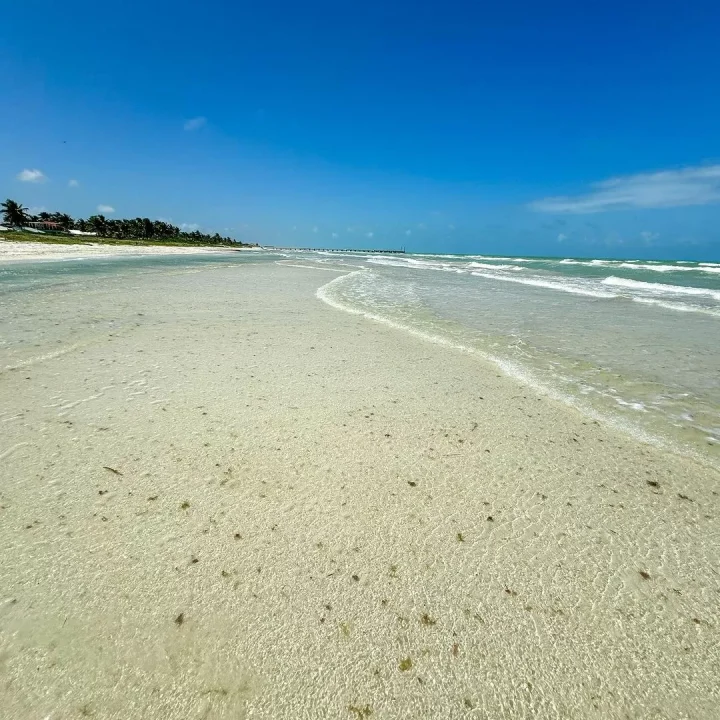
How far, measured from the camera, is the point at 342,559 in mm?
2375

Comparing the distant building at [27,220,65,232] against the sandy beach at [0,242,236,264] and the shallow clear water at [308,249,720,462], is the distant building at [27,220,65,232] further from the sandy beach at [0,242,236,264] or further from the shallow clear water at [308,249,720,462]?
the shallow clear water at [308,249,720,462]

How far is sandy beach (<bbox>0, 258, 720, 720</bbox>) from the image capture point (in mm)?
1724

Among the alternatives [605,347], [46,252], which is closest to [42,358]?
[605,347]

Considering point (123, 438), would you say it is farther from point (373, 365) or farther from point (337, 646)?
point (373, 365)

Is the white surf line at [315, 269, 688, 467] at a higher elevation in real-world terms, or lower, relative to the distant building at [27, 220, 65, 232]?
lower

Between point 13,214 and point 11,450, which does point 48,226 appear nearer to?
point 13,214

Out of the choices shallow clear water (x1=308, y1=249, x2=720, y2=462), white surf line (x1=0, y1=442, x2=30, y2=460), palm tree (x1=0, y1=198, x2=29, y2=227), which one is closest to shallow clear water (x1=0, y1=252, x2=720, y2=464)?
shallow clear water (x1=308, y1=249, x2=720, y2=462)

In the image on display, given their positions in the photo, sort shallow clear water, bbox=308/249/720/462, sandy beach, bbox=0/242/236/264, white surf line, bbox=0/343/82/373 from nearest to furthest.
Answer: shallow clear water, bbox=308/249/720/462
white surf line, bbox=0/343/82/373
sandy beach, bbox=0/242/236/264

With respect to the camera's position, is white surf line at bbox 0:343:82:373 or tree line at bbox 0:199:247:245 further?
tree line at bbox 0:199:247:245

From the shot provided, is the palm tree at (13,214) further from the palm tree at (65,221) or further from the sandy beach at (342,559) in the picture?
the sandy beach at (342,559)

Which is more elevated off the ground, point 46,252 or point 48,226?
point 48,226

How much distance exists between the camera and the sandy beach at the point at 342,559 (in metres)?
1.72

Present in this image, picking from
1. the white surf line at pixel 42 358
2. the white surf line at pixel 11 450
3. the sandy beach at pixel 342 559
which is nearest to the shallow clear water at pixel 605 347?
the sandy beach at pixel 342 559

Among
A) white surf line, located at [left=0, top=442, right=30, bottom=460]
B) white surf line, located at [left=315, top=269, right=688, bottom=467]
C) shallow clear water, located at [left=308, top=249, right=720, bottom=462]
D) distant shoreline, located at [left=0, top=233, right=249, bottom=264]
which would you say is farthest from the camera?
distant shoreline, located at [left=0, top=233, right=249, bottom=264]
